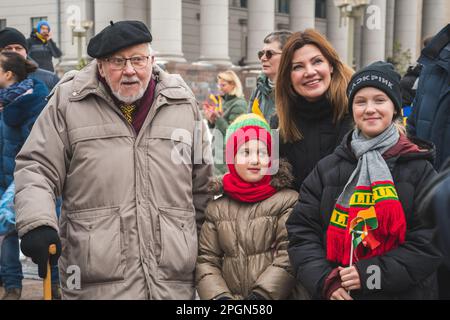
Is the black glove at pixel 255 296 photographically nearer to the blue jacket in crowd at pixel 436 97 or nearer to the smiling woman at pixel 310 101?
the smiling woman at pixel 310 101

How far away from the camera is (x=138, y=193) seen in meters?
3.67

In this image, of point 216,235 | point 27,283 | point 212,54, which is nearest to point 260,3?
point 212,54

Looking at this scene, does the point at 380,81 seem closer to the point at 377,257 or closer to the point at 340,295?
the point at 377,257

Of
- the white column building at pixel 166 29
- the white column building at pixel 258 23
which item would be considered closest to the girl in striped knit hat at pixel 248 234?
the white column building at pixel 166 29

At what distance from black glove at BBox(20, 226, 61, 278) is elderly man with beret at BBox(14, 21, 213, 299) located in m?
0.22

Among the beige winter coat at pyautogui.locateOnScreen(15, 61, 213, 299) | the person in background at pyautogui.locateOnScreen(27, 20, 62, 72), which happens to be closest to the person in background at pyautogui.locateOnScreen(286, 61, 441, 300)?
the beige winter coat at pyautogui.locateOnScreen(15, 61, 213, 299)

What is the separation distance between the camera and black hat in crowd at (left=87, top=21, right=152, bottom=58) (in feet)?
11.8

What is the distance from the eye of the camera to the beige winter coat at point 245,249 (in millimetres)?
3828

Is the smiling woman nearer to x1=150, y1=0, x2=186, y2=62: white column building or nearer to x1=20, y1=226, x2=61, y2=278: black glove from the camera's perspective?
x1=20, y1=226, x2=61, y2=278: black glove

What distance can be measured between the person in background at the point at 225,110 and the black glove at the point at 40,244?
7.26 metres

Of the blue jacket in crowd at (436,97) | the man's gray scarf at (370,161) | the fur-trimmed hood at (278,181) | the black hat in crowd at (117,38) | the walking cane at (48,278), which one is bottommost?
the walking cane at (48,278)

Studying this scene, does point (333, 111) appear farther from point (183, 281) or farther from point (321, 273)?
point (183, 281)

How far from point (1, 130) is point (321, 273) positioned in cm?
420

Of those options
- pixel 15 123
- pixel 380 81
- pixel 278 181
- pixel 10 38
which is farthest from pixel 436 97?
pixel 10 38
